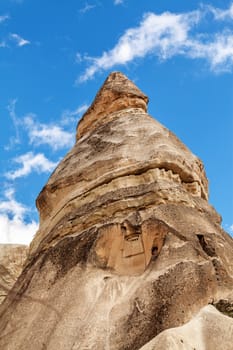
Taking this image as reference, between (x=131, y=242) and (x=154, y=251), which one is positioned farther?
(x=131, y=242)

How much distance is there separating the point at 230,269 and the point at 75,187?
12.0 ft

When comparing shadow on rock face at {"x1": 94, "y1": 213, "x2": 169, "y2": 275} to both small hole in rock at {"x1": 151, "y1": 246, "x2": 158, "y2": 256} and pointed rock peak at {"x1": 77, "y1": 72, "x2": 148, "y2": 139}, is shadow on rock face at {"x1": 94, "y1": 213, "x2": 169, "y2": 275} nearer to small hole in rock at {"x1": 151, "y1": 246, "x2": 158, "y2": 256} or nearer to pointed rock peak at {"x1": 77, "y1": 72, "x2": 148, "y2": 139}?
small hole in rock at {"x1": 151, "y1": 246, "x2": 158, "y2": 256}

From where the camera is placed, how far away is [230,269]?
826cm

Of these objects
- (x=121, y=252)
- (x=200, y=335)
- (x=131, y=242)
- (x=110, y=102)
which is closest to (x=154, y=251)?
(x=131, y=242)

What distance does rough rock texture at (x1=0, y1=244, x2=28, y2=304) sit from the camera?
14.6 m

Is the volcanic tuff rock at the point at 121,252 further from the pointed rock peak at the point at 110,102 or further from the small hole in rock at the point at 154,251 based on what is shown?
the pointed rock peak at the point at 110,102

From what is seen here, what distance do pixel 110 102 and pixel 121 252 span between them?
6328mm

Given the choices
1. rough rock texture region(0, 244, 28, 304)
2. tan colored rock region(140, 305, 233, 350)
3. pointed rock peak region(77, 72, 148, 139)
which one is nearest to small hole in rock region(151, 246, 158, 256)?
tan colored rock region(140, 305, 233, 350)

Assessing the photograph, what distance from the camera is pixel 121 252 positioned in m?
8.67

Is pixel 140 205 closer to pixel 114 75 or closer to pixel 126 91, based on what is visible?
pixel 126 91

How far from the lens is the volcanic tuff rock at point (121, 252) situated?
7223mm

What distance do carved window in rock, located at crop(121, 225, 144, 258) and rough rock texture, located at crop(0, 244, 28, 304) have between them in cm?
657

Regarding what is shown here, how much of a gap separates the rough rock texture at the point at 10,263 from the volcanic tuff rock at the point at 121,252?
359cm

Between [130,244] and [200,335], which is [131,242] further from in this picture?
[200,335]
